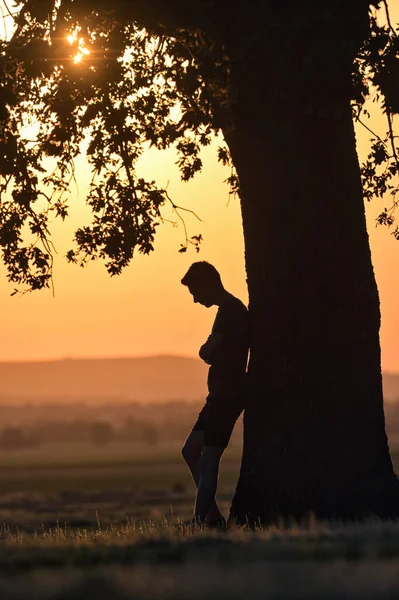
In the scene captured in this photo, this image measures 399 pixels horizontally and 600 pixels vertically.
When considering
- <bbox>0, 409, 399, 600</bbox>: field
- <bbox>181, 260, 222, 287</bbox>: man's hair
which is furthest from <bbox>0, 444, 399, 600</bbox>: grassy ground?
<bbox>181, 260, 222, 287</bbox>: man's hair

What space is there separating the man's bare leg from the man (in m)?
0.11

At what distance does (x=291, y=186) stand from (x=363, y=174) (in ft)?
18.9

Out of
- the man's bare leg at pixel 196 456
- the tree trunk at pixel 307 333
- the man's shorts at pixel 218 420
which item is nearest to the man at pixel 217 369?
the man's shorts at pixel 218 420

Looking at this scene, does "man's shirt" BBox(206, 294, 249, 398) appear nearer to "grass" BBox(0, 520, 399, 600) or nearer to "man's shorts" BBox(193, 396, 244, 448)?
"man's shorts" BBox(193, 396, 244, 448)

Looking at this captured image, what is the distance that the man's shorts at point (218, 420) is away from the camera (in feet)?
42.2

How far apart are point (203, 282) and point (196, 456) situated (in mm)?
1833

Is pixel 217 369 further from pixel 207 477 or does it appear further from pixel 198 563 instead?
pixel 198 563

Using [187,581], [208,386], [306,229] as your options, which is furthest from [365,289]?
[187,581]

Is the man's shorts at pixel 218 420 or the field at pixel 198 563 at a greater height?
the man's shorts at pixel 218 420

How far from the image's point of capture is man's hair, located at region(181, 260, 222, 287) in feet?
42.5

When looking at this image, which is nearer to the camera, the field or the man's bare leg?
the field

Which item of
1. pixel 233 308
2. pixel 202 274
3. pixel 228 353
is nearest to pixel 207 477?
pixel 228 353

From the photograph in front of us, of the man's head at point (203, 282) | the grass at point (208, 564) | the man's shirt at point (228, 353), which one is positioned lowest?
the grass at point (208, 564)

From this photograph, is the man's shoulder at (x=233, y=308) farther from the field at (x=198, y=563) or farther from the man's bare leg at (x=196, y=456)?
the field at (x=198, y=563)
